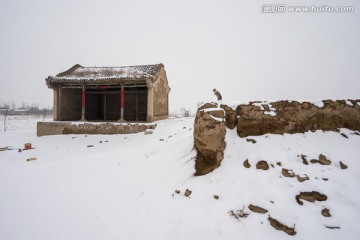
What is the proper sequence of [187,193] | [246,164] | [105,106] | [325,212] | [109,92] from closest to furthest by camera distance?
1. [325,212]
2. [187,193]
3. [246,164]
4. [109,92]
5. [105,106]

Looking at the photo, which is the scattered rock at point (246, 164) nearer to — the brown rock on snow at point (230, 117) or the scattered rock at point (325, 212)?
the brown rock on snow at point (230, 117)

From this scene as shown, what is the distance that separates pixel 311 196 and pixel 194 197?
2.15 meters

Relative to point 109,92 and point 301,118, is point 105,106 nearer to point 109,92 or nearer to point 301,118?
point 109,92

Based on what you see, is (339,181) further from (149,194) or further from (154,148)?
(154,148)

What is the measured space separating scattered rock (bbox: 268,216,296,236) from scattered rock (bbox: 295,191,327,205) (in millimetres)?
617

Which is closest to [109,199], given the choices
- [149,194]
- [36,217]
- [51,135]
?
[149,194]

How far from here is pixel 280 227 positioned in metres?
3.26

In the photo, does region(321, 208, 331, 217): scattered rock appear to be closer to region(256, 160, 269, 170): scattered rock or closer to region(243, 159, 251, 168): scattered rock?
region(256, 160, 269, 170): scattered rock

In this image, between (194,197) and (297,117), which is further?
(297,117)

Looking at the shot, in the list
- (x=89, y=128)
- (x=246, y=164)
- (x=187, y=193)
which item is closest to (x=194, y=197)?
(x=187, y=193)

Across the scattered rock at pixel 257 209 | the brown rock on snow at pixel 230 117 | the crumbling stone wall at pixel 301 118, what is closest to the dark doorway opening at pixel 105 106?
the brown rock on snow at pixel 230 117

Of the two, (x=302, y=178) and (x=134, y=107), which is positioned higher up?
(x=134, y=107)

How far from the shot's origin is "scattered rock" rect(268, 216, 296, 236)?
10.4 feet

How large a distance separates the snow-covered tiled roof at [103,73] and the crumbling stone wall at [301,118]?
9468 millimetres
